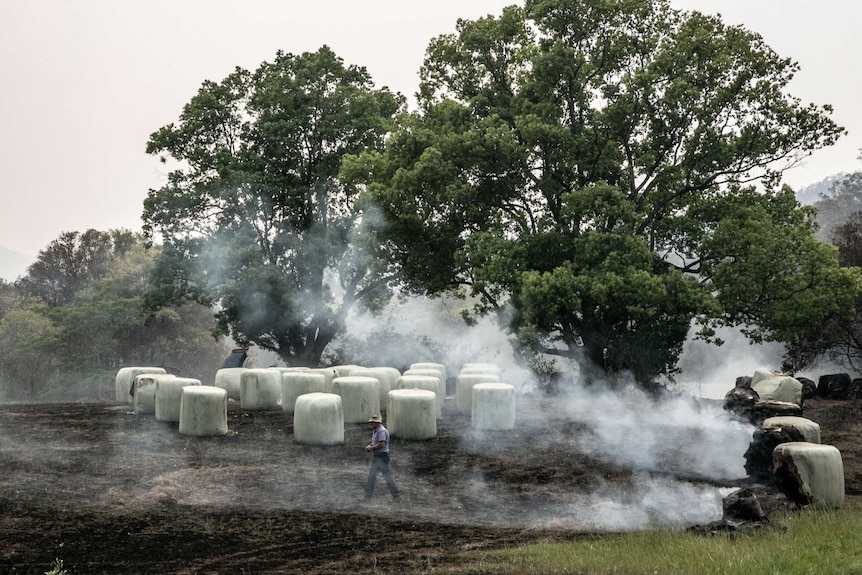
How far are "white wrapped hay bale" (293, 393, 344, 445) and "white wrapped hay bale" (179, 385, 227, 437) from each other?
2.16 meters

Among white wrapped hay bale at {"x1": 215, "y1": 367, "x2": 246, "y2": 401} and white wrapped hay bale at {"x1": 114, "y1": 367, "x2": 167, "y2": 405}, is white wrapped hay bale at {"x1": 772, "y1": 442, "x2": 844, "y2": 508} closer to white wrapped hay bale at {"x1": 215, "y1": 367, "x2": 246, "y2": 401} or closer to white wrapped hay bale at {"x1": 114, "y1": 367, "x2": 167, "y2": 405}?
white wrapped hay bale at {"x1": 215, "y1": 367, "x2": 246, "y2": 401}

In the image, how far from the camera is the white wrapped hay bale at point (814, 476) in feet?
41.0

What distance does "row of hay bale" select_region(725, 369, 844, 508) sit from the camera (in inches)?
492

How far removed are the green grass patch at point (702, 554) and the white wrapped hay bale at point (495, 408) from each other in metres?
8.85

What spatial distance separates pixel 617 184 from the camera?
2823 cm

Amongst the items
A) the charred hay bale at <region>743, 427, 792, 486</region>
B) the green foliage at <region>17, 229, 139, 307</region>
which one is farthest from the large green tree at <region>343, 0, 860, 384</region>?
the green foliage at <region>17, 229, 139, 307</region>

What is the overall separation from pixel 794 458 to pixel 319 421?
9.56 m

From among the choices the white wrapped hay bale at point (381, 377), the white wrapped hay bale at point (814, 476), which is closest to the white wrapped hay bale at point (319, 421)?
the white wrapped hay bale at point (381, 377)

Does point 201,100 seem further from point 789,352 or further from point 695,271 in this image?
point 789,352

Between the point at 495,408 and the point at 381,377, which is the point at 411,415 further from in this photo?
the point at 381,377

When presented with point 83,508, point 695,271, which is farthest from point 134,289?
point 83,508

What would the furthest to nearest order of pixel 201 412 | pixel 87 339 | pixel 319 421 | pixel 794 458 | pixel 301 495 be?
pixel 87 339 → pixel 201 412 → pixel 319 421 → pixel 301 495 → pixel 794 458

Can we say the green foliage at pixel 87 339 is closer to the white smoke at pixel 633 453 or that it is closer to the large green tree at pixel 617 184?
the large green tree at pixel 617 184

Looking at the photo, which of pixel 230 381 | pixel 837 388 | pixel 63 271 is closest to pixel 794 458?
pixel 837 388
